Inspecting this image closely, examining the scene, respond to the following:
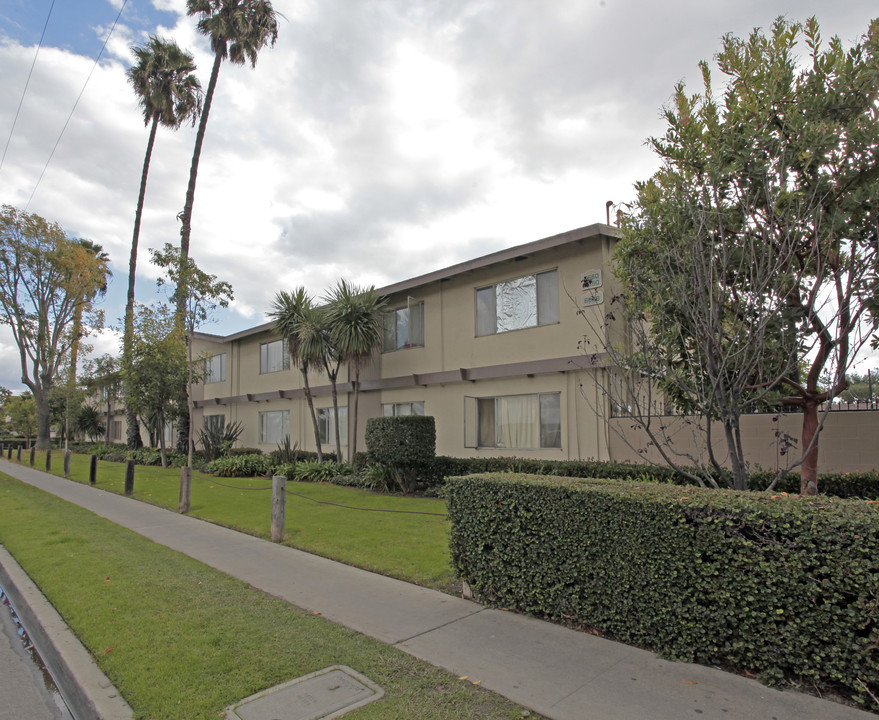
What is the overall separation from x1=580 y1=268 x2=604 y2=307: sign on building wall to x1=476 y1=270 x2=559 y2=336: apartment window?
78 centimetres

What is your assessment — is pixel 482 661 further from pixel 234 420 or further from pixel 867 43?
pixel 234 420

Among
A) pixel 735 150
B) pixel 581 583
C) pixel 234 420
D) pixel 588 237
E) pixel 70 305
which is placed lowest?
pixel 581 583

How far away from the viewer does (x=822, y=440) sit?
361 inches

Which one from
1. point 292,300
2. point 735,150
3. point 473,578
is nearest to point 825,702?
point 473,578

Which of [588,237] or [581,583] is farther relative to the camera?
[588,237]

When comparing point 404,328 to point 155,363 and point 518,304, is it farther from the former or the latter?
point 155,363

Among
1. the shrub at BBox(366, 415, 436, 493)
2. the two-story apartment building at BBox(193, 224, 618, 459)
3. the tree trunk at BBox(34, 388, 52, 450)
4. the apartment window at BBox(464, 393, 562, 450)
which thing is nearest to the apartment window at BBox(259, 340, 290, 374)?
the two-story apartment building at BBox(193, 224, 618, 459)

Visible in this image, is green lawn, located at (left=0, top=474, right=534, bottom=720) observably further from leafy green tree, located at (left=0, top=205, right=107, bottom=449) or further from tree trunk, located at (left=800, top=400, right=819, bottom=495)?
leafy green tree, located at (left=0, top=205, right=107, bottom=449)

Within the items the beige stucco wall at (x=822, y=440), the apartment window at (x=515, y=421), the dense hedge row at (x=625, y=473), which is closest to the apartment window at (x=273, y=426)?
the apartment window at (x=515, y=421)

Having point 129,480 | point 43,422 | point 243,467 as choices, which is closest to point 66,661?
point 129,480

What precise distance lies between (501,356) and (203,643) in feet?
34.7

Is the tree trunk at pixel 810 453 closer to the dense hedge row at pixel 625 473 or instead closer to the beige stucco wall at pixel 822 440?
the beige stucco wall at pixel 822 440

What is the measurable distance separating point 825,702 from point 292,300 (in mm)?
16431

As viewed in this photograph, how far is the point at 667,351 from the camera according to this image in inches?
267
